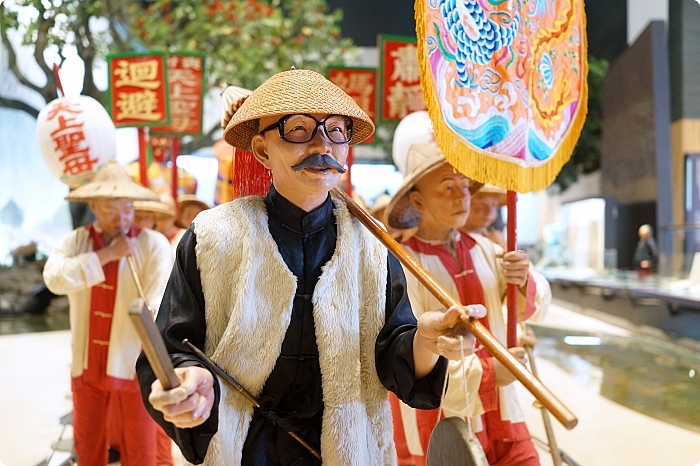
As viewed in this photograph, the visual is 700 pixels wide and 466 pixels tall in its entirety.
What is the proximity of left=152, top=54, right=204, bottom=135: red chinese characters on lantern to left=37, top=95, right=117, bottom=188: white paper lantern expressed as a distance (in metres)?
1.07

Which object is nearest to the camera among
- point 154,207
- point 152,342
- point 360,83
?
point 152,342

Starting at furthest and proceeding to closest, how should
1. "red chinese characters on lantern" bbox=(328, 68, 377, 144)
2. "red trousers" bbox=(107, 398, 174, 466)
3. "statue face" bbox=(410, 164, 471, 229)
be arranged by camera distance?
"red chinese characters on lantern" bbox=(328, 68, 377, 144)
"red trousers" bbox=(107, 398, 174, 466)
"statue face" bbox=(410, 164, 471, 229)

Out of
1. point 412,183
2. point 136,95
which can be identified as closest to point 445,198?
point 412,183

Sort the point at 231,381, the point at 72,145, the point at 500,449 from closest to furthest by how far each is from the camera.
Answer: the point at 231,381, the point at 500,449, the point at 72,145

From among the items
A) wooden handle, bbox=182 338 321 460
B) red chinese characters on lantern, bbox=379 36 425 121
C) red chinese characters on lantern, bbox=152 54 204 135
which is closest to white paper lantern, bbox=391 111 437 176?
red chinese characters on lantern, bbox=379 36 425 121

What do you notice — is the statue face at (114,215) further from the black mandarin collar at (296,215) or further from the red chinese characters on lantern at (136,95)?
the black mandarin collar at (296,215)

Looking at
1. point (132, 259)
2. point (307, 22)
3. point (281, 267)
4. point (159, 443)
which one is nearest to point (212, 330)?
point (281, 267)

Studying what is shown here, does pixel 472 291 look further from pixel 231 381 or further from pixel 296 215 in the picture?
pixel 231 381

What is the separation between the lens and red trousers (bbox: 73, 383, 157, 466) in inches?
114

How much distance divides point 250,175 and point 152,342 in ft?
2.92

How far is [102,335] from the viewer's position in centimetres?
298

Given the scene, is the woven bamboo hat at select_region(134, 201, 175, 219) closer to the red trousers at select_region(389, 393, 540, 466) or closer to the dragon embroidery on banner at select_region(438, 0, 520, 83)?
the red trousers at select_region(389, 393, 540, 466)

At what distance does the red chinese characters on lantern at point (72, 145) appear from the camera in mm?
3615

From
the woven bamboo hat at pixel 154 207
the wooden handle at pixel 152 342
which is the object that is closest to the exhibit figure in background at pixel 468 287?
the wooden handle at pixel 152 342
